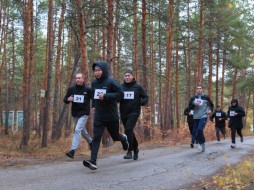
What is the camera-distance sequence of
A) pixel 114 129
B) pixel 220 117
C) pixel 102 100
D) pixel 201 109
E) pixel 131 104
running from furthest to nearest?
pixel 220 117 → pixel 201 109 → pixel 131 104 → pixel 114 129 → pixel 102 100

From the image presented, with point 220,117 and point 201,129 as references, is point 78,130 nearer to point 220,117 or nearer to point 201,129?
point 201,129

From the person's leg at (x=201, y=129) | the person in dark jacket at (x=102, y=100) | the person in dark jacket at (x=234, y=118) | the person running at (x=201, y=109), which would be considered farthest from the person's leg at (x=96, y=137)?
the person in dark jacket at (x=234, y=118)

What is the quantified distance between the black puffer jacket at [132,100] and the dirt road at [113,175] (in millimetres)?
1265

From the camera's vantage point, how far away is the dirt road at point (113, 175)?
621 centimetres

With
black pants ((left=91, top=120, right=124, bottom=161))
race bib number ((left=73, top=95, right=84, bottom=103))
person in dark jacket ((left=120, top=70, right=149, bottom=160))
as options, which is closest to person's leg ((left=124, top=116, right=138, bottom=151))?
person in dark jacket ((left=120, top=70, right=149, bottom=160))

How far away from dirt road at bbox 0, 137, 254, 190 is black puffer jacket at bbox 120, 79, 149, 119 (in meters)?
1.27

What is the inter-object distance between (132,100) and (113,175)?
238 centimetres

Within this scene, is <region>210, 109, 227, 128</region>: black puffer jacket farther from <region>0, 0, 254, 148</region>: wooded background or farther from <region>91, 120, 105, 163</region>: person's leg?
<region>91, 120, 105, 163</region>: person's leg

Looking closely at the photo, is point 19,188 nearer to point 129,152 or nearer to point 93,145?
point 93,145

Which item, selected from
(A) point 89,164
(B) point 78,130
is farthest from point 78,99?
(A) point 89,164

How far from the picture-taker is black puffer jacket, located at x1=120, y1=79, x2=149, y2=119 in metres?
8.94

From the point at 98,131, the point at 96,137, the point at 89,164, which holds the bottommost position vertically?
the point at 89,164

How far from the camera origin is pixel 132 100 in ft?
29.3

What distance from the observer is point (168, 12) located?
21.1 metres
